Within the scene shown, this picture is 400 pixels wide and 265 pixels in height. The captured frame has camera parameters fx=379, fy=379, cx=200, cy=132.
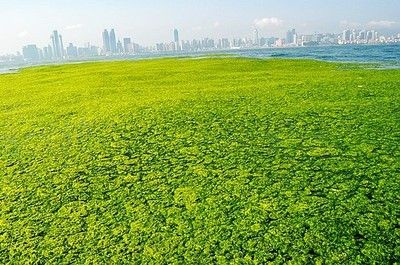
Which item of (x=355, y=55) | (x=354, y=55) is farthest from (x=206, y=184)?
(x=354, y=55)

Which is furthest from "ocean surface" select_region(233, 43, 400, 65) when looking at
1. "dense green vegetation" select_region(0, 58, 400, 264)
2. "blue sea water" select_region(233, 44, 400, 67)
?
"dense green vegetation" select_region(0, 58, 400, 264)

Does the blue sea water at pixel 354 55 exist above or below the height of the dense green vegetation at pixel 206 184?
below

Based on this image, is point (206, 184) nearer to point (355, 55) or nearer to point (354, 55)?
point (355, 55)

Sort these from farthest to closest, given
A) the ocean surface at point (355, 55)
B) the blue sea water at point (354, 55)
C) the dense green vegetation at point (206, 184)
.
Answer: the blue sea water at point (354, 55) → the ocean surface at point (355, 55) → the dense green vegetation at point (206, 184)

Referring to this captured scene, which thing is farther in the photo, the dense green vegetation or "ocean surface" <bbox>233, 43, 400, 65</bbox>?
"ocean surface" <bbox>233, 43, 400, 65</bbox>

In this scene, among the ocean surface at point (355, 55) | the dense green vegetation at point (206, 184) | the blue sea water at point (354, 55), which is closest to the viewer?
the dense green vegetation at point (206, 184)

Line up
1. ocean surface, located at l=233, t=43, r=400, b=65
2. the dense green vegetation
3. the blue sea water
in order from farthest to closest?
the blue sea water < ocean surface, located at l=233, t=43, r=400, b=65 < the dense green vegetation

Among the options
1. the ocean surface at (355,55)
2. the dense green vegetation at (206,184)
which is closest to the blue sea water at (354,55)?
the ocean surface at (355,55)

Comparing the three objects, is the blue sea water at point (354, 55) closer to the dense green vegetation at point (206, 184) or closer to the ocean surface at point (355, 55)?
the ocean surface at point (355, 55)

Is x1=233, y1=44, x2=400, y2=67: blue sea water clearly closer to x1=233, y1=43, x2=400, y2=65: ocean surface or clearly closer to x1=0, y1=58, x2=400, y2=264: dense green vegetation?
x1=233, y1=43, x2=400, y2=65: ocean surface

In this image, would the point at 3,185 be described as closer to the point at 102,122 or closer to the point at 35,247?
the point at 35,247
